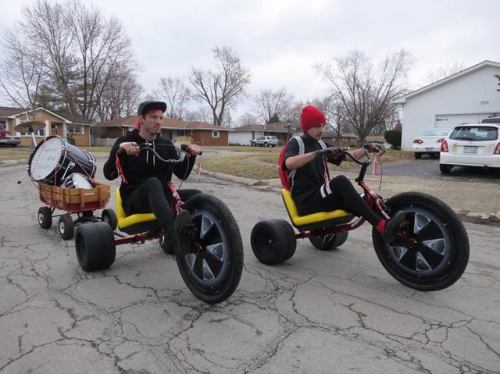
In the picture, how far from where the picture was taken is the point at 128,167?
12.4 ft

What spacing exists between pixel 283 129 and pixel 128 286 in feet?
219

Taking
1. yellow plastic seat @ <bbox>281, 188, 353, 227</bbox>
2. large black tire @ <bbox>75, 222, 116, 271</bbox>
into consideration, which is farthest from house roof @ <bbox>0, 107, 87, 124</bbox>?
yellow plastic seat @ <bbox>281, 188, 353, 227</bbox>

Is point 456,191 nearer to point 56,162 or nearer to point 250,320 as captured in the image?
point 250,320

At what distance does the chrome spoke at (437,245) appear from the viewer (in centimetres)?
323

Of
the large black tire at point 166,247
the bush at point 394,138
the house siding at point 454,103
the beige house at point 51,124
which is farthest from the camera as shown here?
the beige house at point 51,124

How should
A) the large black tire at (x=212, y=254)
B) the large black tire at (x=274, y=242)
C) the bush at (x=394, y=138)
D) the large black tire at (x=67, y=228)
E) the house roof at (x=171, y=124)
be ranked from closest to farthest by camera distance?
1. the large black tire at (x=212, y=254)
2. the large black tire at (x=274, y=242)
3. the large black tire at (x=67, y=228)
4. the bush at (x=394, y=138)
5. the house roof at (x=171, y=124)

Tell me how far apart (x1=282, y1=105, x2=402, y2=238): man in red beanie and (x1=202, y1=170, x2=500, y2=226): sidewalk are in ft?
12.6

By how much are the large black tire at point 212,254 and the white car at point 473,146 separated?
9707 mm

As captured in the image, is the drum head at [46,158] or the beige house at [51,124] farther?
the beige house at [51,124]

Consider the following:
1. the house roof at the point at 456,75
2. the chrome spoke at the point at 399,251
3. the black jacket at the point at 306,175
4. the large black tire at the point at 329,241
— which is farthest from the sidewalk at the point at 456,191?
the house roof at the point at 456,75

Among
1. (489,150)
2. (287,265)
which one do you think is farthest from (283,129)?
(287,265)

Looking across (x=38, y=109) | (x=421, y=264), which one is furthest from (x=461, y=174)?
(x=38, y=109)

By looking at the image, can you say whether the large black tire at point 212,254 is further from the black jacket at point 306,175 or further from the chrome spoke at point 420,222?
the chrome spoke at point 420,222


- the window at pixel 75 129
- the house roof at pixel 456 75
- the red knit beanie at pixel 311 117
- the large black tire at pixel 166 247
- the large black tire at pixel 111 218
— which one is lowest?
the large black tire at pixel 166 247
